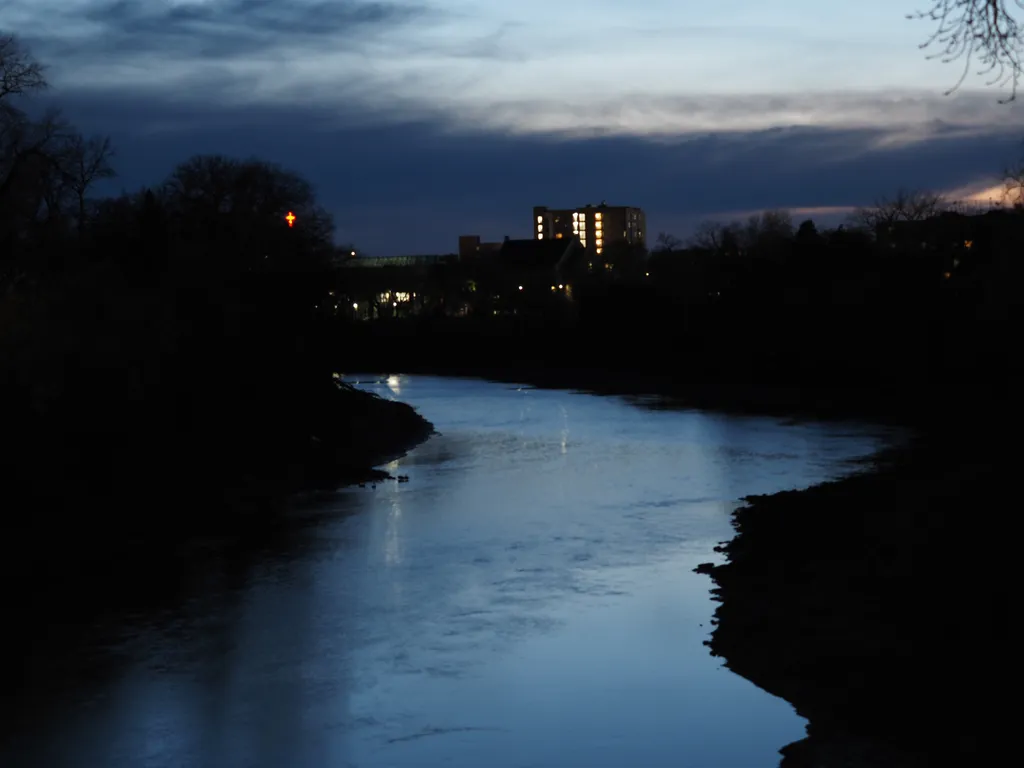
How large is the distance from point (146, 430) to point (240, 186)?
54335 millimetres

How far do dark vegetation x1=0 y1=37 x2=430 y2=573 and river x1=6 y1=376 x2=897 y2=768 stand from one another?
9.87 ft

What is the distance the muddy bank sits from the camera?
1156 centimetres

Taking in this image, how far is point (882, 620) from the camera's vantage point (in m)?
15.0

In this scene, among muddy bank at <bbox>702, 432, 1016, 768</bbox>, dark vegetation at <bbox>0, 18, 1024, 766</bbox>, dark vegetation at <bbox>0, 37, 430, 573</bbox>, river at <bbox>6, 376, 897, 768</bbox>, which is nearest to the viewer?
muddy bank at <bbox>702, 432, 1016, 768</bbox>

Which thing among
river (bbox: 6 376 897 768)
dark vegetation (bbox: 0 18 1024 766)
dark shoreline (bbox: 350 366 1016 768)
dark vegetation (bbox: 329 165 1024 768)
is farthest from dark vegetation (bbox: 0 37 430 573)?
dark shoreline (bbox: 350 366 1016 768)

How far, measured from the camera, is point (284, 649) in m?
16.0

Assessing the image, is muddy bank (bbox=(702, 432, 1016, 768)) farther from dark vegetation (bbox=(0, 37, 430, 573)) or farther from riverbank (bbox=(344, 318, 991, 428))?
riverbank (bbox=(344, 318, 991, 428))

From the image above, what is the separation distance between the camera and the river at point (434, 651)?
12.4 meters

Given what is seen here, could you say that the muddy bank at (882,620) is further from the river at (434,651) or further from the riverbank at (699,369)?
the riverbank at (699,369)

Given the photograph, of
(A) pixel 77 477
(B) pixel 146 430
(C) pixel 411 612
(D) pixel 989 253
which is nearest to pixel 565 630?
(C) pixel 411 612

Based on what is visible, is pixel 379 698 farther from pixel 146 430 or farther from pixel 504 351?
pixel 504 351

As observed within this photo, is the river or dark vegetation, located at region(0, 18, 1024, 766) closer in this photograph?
the river

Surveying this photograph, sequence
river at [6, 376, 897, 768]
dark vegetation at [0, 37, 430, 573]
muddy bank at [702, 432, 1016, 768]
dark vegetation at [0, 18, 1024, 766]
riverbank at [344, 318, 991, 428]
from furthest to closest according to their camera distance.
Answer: riverbank at [344, 318, 991, 428] → dark vegetation at [0, 37, 430, 573] → dark vegetation at [0, 18, 1024, 766] → river at [6, 376, 897, 768] → muddy bank at [702, 432, 1016, 768]

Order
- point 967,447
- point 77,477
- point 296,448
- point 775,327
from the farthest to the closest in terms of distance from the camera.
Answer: point 775,327, point 967,447, point 296,448, point 77,477
